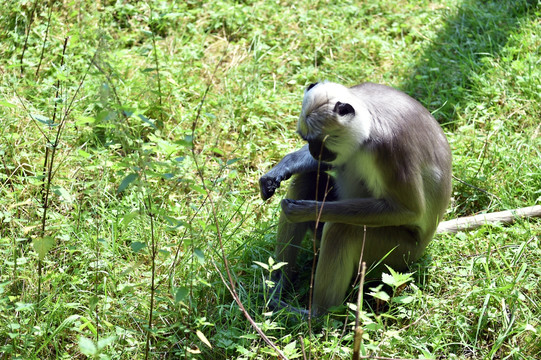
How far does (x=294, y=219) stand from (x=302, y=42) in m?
3.34

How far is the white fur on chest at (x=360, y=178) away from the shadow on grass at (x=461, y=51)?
195 centimetres

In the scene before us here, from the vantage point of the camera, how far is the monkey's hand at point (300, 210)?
4051 millimetres

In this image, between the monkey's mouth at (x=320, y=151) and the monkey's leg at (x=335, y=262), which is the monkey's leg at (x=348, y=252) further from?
the monkey's mouth at (x=320, y=151)

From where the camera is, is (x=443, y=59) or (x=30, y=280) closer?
(x=30, y=280)

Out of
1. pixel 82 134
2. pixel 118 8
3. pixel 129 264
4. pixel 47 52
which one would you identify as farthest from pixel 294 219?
pixel 118 8

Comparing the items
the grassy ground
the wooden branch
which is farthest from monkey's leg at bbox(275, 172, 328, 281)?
the wooden branch

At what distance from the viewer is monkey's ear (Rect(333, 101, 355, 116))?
12.6 feet

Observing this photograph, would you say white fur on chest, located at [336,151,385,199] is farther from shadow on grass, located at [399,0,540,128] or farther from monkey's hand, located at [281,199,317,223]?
shadow on grass, located at [399,0,540,128]

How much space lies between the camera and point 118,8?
7098mm

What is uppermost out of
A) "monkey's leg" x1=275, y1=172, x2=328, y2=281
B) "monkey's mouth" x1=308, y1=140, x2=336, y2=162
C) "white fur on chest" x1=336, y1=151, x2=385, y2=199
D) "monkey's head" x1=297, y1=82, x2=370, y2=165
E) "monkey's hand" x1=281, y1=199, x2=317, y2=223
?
"monkey's head" x1=297, y1=82, x2=370, y2=165

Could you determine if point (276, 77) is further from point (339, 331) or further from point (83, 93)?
point (339, 331)

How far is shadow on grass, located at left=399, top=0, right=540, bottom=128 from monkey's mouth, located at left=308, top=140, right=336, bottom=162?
7.19 feet

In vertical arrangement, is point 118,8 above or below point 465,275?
above

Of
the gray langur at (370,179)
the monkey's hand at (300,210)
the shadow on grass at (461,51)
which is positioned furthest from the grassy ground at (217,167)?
the monkey's hand at (300,210)
